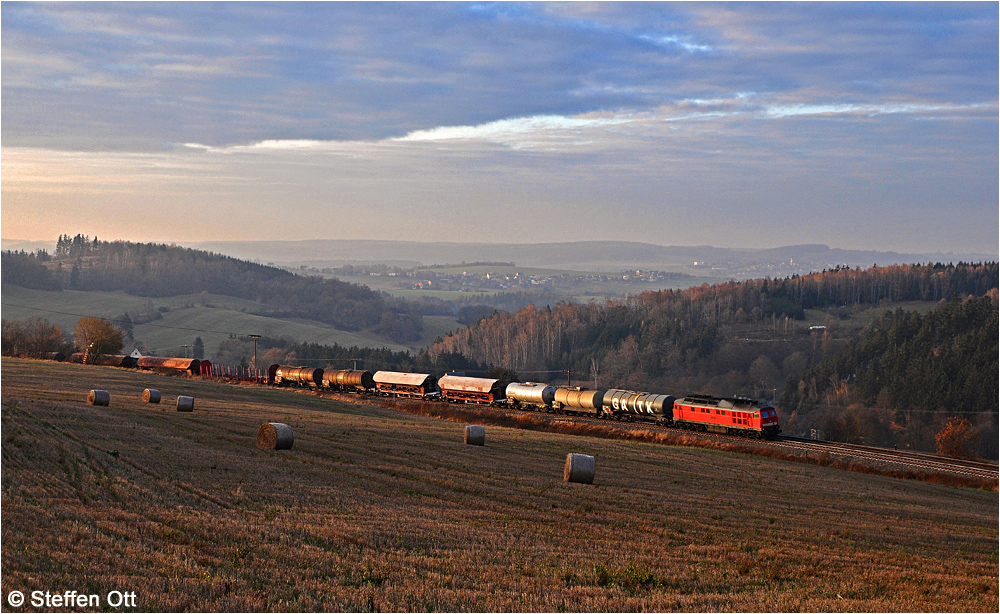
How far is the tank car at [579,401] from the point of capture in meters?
81.4

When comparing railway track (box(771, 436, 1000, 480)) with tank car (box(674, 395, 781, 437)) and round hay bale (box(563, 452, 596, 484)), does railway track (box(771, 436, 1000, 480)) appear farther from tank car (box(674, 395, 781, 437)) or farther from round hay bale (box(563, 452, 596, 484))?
round hay bale (box(563, 452, 596, 484))

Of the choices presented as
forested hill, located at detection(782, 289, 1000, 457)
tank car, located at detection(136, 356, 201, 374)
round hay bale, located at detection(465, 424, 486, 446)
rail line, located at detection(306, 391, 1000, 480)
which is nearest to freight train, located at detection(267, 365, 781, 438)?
rail line, located at detection(306, 391, 1000, 480)

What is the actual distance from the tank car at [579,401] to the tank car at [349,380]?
90.5 feet

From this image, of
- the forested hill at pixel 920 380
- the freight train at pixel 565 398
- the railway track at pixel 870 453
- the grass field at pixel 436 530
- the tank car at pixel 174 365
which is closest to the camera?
the grass field at pixel 436 530

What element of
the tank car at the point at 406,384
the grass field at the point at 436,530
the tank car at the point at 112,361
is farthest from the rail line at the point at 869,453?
the tank car at the point at 112,361

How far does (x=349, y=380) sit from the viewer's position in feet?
342

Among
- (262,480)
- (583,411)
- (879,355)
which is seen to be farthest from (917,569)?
(879,355)

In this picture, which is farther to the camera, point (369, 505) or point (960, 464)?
point (960, 464)

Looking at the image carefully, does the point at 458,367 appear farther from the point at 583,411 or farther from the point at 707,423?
the point at 707,423

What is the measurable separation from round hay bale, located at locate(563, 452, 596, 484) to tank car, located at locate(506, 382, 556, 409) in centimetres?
4922

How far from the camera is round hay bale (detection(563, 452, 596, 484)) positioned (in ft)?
118

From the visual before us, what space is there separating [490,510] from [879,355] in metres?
194

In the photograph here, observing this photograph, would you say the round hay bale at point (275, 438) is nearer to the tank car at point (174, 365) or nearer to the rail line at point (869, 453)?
the rail line at point (869, 453)

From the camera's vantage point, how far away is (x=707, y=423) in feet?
236
